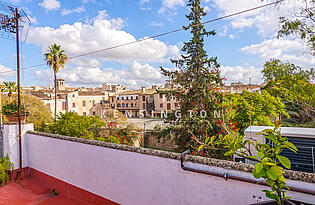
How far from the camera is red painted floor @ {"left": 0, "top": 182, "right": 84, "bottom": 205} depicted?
4.12 metres

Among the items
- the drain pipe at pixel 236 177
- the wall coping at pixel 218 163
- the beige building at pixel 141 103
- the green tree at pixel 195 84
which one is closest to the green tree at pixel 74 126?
the wall coping at pixel 218 163

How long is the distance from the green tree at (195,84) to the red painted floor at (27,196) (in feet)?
9.82

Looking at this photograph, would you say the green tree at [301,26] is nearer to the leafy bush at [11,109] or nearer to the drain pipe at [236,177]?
the drain pipe at [236,177]

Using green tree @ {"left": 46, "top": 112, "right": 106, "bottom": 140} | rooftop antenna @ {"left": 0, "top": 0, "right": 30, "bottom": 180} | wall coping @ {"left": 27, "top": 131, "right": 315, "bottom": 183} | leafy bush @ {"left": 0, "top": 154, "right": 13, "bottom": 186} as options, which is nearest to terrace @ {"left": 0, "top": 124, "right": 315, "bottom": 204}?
wall coping @ {"left": 27, "top": 131, "right": 315, "bottom": 183}

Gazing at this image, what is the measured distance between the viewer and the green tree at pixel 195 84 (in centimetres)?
511

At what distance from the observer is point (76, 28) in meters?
8.80

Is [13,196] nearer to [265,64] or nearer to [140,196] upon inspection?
[140,196]

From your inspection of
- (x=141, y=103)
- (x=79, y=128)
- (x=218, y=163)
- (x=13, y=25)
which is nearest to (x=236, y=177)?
(x=218, y=163)

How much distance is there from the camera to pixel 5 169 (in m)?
5.15

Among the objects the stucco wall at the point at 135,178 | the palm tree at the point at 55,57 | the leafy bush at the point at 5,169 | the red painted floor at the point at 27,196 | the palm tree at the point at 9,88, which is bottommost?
the red painted floor at the point at 27,196

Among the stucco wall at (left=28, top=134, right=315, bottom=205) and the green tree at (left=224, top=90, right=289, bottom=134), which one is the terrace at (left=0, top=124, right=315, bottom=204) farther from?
the green tree at (left=224, top=90, right=289, bottom=134)

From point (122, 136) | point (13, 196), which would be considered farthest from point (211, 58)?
point (13, 196)

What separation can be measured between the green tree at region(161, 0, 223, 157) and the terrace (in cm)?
221

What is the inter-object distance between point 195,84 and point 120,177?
9.85 ft
